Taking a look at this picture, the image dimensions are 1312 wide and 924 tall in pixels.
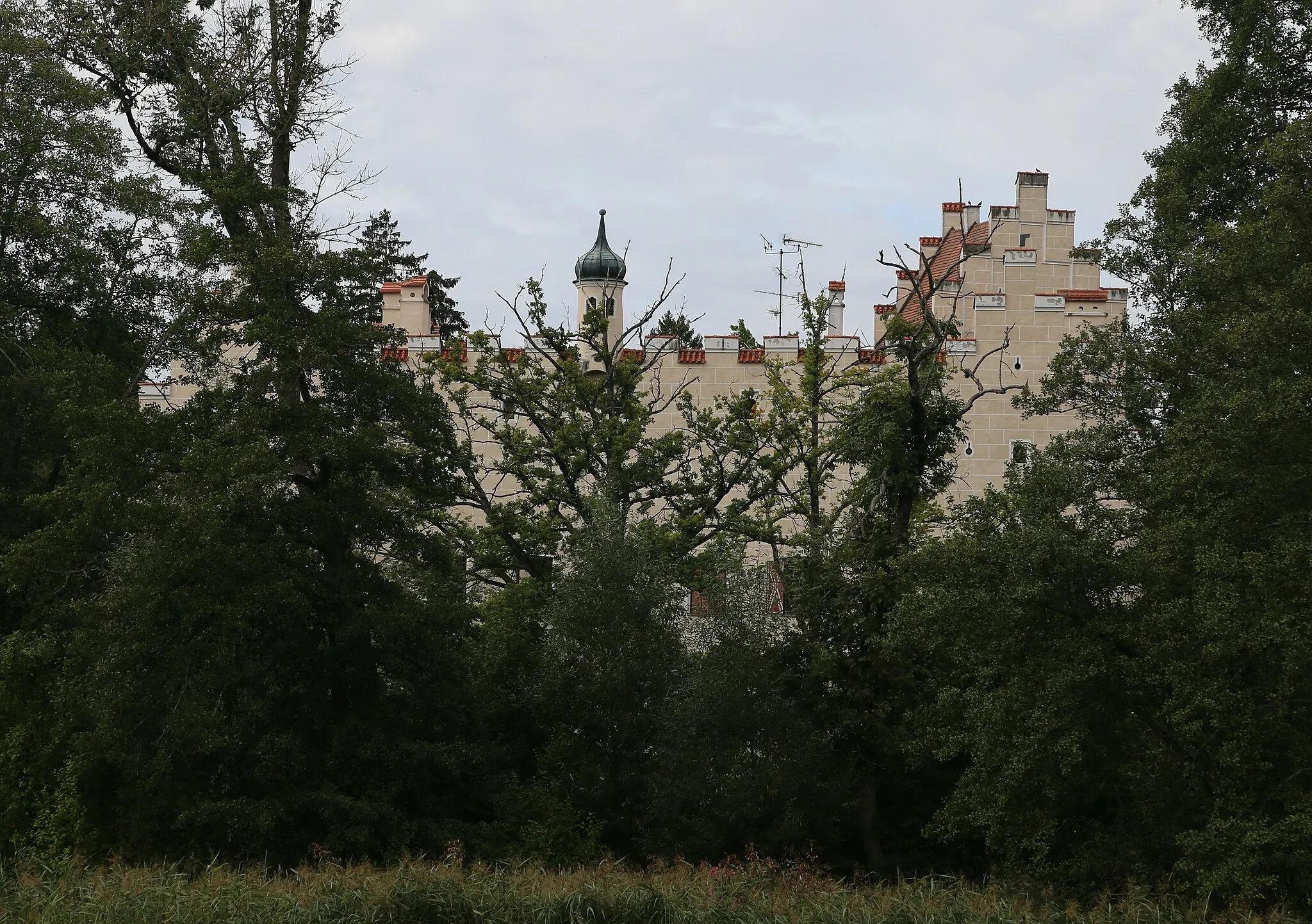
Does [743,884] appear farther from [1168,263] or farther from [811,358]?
[811,358]

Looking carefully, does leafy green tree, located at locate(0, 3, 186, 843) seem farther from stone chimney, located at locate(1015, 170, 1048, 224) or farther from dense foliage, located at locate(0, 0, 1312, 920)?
stone chimney, located at locate(1015, 170, 1048, 224)

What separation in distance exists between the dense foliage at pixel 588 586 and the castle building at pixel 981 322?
9564 millimetres

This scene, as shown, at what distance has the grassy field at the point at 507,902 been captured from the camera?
1403cm

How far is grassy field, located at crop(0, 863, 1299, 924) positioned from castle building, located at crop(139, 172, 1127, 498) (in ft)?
58.3

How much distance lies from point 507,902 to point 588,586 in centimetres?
893

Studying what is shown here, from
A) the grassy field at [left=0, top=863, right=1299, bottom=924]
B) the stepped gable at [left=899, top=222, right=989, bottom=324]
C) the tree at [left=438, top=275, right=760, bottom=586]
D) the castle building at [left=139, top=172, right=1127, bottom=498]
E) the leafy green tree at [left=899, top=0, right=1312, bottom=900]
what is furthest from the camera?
the stepped gable at [left=899, top=222, right=989, bottom=324]

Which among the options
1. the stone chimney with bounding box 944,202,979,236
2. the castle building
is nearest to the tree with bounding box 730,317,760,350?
the castle building

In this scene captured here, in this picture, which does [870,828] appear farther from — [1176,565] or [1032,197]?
[1032,197]

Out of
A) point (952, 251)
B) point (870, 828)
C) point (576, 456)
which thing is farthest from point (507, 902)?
point (952, 251)

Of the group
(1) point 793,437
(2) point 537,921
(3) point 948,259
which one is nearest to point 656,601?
(1) point 793,437

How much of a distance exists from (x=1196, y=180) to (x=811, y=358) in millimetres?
10319

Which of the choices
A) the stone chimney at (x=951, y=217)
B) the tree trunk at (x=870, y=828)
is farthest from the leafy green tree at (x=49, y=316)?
the stone chimney at (x=951, y=217)

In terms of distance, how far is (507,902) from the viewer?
566 inches

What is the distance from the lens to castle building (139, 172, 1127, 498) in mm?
35500
